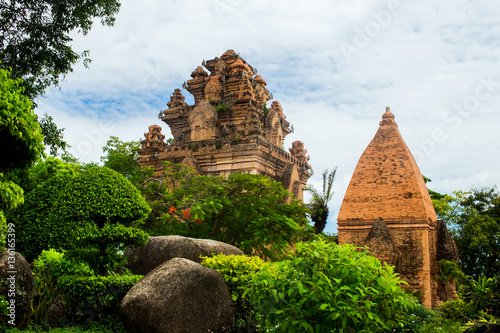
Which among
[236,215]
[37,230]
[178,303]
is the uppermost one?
[236,215]

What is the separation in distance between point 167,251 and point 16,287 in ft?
8.94

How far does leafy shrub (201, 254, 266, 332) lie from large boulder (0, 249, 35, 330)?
9.34 feet

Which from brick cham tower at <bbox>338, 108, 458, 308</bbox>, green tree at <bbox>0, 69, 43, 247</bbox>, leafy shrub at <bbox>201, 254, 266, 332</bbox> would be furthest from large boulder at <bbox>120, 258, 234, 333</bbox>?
brick cham tower at <bbox>338, 108, 458, 308</bbox>

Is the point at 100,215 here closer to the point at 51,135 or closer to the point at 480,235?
the point at 51,135

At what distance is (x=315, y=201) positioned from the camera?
22422 mm

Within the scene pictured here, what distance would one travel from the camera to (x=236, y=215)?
13.4 meters

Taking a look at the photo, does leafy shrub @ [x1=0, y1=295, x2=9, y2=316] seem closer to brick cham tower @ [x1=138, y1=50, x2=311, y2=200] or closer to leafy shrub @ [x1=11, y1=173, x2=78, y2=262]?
leafy shrub @ [x1=11, y1=173, x2=78, y2=262]

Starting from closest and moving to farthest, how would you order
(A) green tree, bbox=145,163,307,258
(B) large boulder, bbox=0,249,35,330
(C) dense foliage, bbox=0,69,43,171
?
(C) dense foliage, bbox=0,69,43,171 → (B) large boulder, bbox=0,249,35,330 → (A) green tree, bbox=145,163,307,258

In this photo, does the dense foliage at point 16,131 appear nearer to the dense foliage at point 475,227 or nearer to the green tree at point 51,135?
the green tree at point 51,135

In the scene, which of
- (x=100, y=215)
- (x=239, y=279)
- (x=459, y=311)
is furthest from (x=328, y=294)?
(x=100, y=215)

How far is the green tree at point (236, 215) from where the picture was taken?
43.4ft

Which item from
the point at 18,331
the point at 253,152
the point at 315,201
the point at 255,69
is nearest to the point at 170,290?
the point at 18,331

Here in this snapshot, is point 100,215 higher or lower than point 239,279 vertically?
higher

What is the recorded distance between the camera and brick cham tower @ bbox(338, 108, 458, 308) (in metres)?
12.6
